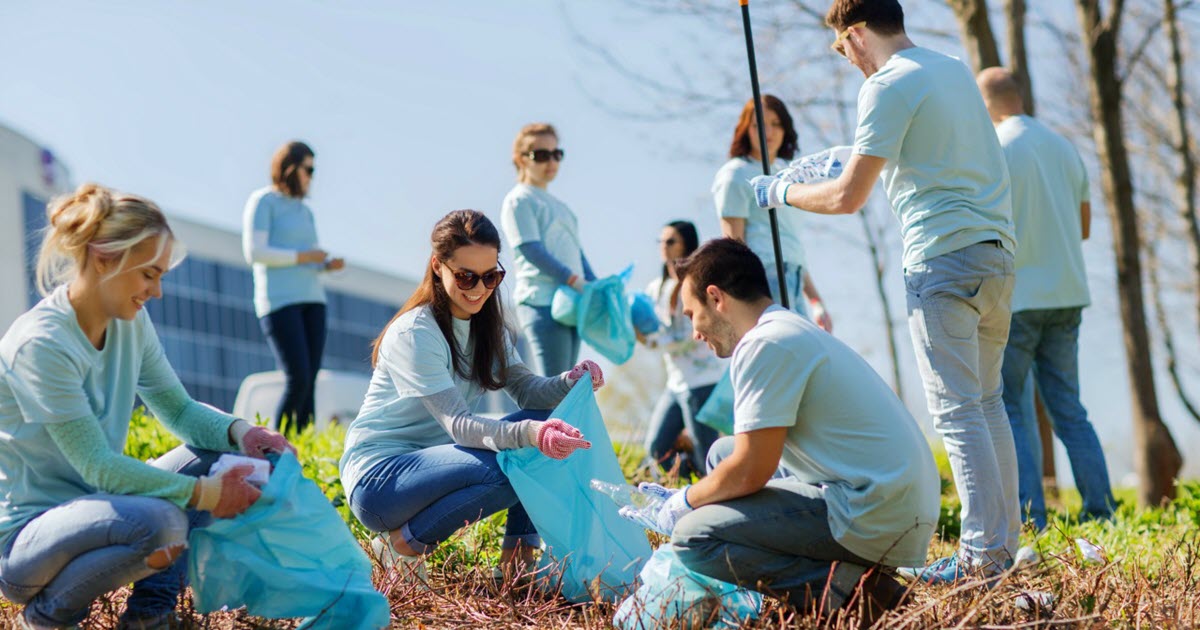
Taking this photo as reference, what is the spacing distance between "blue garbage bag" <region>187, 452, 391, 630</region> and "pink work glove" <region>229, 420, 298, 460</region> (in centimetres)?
14

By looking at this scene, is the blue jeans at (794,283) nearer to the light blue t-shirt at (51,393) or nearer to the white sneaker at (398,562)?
the white sneaker at (398,562)

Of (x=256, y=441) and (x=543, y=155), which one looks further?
(x=543, y=155)

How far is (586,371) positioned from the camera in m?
4.15

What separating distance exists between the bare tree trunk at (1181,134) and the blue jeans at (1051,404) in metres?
7.41

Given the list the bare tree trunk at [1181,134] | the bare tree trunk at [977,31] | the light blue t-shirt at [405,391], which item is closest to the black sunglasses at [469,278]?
the light blue t-shirt at [405,391]

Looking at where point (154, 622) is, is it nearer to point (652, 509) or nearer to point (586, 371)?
point (652, 509)

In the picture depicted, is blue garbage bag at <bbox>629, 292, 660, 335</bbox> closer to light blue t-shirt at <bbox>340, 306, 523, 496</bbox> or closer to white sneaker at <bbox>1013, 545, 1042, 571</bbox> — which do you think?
light blue t-shirt at <bbox>340, 306, 523, 496</bbox>

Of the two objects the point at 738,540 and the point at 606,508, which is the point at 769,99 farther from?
the point at 738,540

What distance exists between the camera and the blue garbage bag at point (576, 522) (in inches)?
149

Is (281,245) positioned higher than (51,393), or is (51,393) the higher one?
(51,393)

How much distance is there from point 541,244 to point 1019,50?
4.82 meters

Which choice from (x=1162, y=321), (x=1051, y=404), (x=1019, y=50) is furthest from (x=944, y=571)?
(x=1162, y=321)

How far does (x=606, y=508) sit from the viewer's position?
12.9ft

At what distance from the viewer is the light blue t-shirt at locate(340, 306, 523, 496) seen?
388cm
